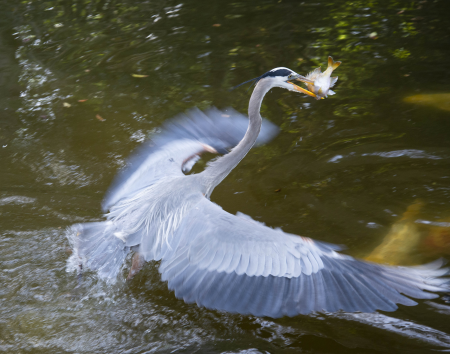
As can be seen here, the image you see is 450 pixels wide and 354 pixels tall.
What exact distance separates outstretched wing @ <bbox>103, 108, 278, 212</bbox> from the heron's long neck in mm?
290

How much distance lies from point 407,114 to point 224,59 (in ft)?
9.59

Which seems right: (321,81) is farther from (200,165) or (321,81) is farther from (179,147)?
(200,165)

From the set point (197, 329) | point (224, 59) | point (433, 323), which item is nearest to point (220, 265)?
point (197, 329)

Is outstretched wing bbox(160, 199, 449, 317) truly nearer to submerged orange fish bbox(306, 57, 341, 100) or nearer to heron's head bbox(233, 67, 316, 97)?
heron's head bbox(233, 67, 316, 97)

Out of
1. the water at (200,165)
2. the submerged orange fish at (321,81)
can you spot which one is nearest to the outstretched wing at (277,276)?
the water at (200,165)

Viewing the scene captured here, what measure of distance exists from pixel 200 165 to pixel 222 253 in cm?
213

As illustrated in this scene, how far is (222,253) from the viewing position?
102 inches

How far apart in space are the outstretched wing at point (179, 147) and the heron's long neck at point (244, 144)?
29 centimetres

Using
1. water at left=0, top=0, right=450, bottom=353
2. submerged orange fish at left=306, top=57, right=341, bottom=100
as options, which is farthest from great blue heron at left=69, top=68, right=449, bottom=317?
water at left=0, top=0, right=450, bottom=353

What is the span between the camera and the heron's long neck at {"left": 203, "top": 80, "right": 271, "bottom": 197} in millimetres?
3391

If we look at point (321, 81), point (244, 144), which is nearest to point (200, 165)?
point (244, 144)

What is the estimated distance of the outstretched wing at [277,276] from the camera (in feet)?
7.42

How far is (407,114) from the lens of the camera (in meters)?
4.79

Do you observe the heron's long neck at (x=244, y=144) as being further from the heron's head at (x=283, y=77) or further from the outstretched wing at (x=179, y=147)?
the outstretched wing at (x=179, y=147)
